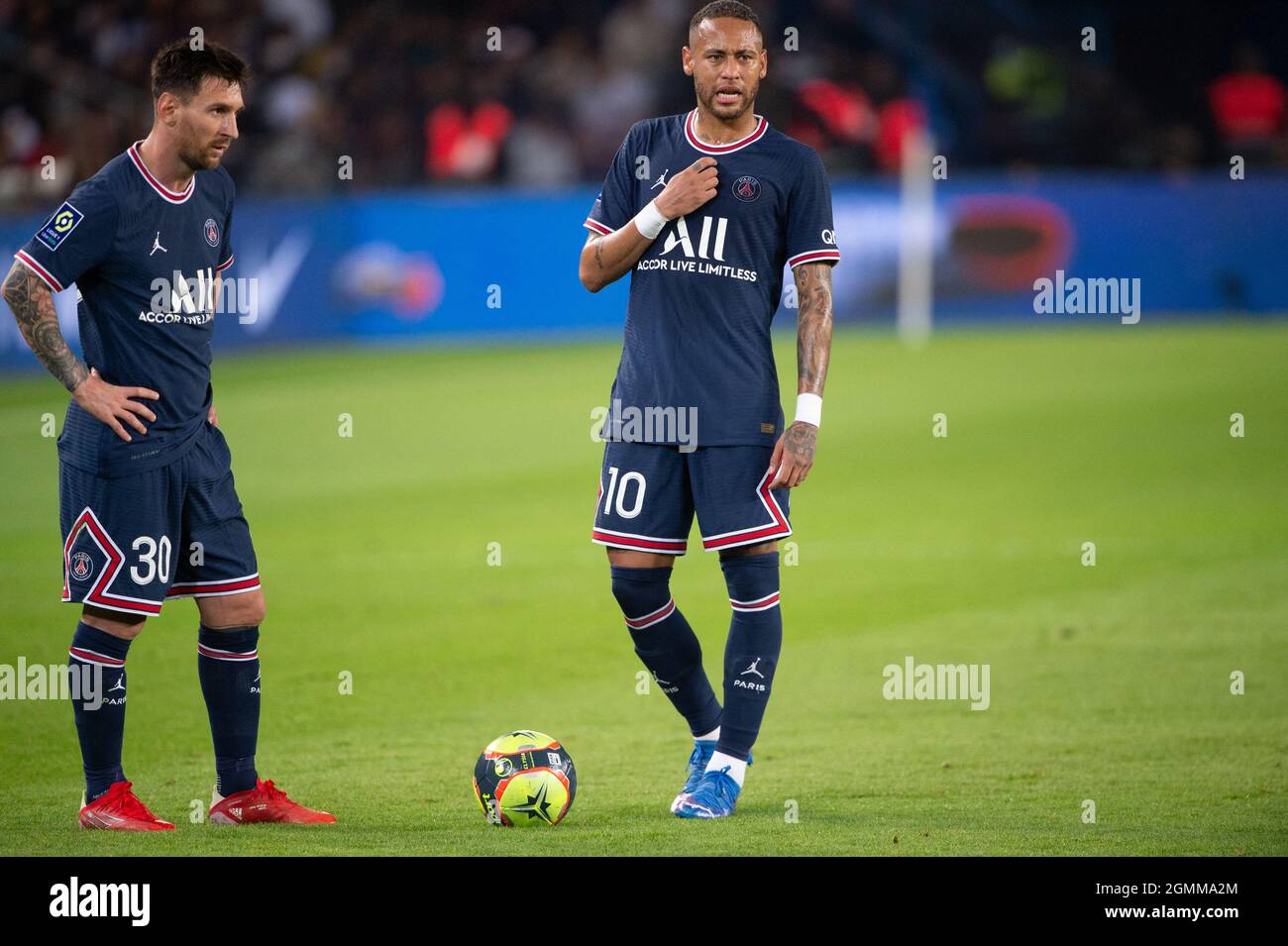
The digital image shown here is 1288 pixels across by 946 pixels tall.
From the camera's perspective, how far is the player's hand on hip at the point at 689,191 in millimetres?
5664

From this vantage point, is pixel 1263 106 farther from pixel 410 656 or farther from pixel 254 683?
pixel 254 683

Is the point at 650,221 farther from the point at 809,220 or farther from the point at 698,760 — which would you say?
the point at 698,760

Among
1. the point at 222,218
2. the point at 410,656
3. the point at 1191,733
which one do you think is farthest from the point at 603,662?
the point at 222,218

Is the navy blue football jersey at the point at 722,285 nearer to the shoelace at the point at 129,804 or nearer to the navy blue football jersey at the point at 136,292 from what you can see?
the navy blue football jersey at the point at 136,292

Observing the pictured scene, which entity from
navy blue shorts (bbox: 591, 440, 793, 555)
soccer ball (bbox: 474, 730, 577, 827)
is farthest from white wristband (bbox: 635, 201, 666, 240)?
soccer ball (bbox: 474, 730, 577, 827)

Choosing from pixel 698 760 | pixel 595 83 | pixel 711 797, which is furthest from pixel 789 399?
pixel 595 83

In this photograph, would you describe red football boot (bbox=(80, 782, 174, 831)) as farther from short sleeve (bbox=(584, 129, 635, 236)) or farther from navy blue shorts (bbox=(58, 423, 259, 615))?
short sleeve (bbox=(584, 129, 635, 236))

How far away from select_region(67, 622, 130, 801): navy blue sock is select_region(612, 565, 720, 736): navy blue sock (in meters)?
1.66

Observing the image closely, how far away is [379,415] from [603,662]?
9.08 metres

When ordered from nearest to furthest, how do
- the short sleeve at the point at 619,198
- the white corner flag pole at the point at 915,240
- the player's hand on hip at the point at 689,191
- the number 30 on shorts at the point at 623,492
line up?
the player's hand on hip at the point at 689,191
the number 30 on shorts at the point at 623,492
the short sleeve at the point at 619,198
the white corner flag pole at the point at 915,240

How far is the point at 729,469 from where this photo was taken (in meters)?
5.80

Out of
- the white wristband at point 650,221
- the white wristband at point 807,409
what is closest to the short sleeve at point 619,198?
the white wristband at point 650,221

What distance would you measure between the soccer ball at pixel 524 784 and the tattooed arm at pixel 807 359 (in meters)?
1.17

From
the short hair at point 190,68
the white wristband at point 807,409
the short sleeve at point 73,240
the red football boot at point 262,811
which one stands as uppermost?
the short hair at point 190,68
